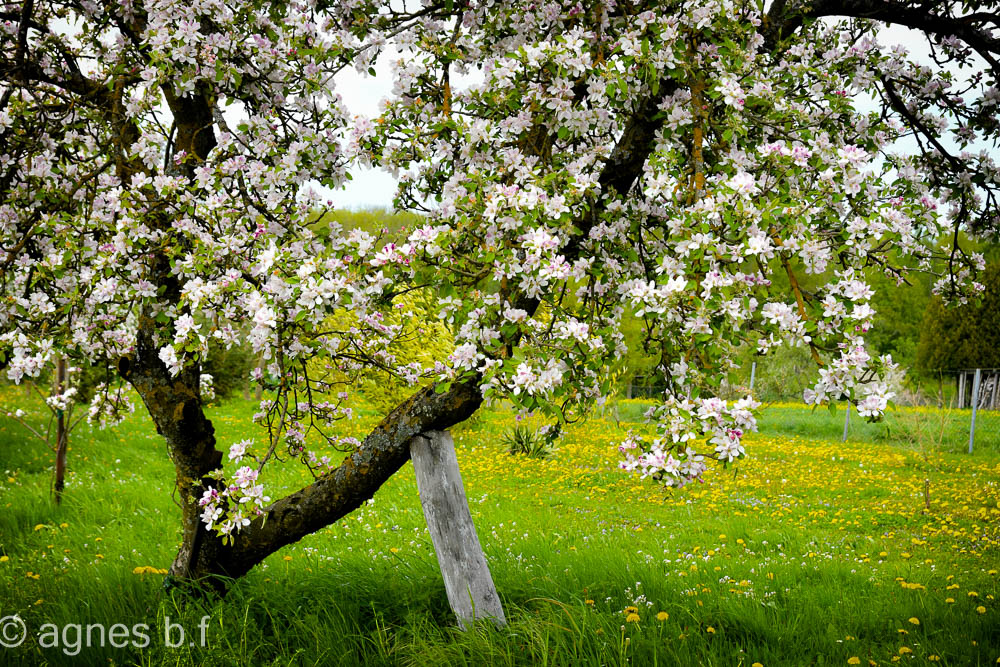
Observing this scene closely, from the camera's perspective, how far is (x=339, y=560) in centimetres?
563

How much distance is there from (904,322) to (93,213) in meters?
37.7

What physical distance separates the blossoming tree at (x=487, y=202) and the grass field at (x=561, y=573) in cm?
60

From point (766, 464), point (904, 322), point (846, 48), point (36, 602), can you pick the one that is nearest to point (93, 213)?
point (36, 602)

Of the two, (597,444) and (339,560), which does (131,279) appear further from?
(597,444)

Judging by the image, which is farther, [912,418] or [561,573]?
[912,418]

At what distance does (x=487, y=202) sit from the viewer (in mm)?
2816

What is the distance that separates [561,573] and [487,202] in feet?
11.9

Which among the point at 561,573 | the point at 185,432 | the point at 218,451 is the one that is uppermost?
the point at 185,432

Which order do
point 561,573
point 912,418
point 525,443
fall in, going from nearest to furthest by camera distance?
1. point 561,573
2. point 525,443
3. point 912,418

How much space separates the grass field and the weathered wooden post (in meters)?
0.15

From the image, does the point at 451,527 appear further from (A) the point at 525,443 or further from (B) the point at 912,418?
(B) the point at 912,418

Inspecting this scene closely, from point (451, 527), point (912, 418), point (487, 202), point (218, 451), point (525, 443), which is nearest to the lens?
point (487, 202)

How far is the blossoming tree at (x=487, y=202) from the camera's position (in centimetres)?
275

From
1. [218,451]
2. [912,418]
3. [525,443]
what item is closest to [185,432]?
[218,451]
